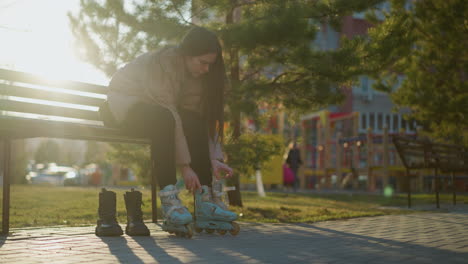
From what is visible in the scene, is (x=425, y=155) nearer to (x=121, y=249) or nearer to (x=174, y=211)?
(x=174, y=211)

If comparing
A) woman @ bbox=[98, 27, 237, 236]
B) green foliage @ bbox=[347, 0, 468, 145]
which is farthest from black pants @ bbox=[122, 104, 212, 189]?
green foliage @ bbox=[347, 0, 468, 145]

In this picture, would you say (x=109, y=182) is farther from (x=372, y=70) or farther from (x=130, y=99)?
(x=130, y=99)

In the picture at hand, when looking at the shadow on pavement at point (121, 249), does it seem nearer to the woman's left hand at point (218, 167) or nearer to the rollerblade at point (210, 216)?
the rollerblade at point (210, 216)

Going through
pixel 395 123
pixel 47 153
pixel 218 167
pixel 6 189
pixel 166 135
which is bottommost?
pixel 6 189

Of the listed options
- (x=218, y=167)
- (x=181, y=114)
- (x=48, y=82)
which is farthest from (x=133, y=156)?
(x=218, y=167)

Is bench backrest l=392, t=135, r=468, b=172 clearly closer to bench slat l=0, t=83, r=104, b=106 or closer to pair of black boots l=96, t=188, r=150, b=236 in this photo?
bench slat l=0, t=83, r=104, b=106

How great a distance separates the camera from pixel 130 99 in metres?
3.52

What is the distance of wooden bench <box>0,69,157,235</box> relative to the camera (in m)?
3.42

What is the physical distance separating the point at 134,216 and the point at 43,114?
108 centimetres

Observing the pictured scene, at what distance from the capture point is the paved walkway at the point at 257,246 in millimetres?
Result: 2580

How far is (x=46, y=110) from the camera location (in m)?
4.07

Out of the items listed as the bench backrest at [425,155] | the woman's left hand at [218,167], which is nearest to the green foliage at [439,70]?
A: the bench backrest at [425,155]

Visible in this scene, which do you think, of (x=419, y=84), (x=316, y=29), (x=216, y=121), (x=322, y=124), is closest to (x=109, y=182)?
(x=322, y=124)

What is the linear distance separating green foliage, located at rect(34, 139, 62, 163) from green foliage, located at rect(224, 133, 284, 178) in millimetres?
60844
